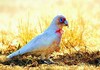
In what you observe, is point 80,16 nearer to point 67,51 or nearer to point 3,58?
point 67,51

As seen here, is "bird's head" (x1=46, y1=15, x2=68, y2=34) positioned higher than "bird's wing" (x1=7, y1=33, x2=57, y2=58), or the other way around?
"bird's head" (x1=46, y1=15, x2=68, y2=34)

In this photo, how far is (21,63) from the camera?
10.2 meters

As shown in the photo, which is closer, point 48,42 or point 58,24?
point 48,42

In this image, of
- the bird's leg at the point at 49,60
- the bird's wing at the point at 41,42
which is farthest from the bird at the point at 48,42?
the bird's leg at the point at 49,60

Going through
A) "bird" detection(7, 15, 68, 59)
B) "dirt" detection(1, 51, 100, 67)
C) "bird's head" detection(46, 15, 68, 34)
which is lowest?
"dirt" detection(1, 51, 100, 67)

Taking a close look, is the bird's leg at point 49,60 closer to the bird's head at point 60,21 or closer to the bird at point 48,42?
the bird at point 48,42

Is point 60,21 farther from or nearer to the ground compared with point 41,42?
farther from the ground

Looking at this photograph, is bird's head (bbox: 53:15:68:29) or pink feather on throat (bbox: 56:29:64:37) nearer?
pink feather on throat (bbox: 56:29:64:37)

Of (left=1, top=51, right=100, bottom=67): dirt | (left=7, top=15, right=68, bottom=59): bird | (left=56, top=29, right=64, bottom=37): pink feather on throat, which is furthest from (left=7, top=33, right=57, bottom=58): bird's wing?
(left=1, top=51, right=100, bottom=67): dirt

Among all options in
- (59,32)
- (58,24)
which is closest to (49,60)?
(59,32)

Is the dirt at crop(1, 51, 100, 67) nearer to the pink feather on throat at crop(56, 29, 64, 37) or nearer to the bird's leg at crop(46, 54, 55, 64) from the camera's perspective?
the bird's leg at crop(46, 54, 55, 64)

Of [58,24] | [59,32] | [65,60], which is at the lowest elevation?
[65,60]

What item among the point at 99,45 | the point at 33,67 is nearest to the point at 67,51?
the point at 99,45

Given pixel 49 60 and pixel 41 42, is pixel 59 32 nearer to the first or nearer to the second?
pixel 41 42
